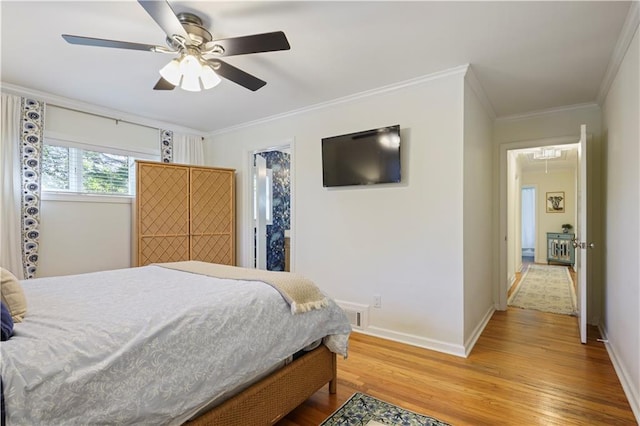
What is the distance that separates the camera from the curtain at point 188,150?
4402 mm

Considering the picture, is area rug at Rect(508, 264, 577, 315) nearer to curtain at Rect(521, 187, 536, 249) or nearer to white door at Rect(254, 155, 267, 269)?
curtain at Rect(521, 187, 536, 249)

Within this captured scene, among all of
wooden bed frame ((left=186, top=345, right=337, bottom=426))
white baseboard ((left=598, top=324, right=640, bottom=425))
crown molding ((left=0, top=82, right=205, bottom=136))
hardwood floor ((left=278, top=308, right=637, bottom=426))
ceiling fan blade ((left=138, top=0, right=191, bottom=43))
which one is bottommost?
hardwood floor ((left=278, top=308, right=637, bottom=426))

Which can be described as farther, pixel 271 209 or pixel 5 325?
pixel 271 209

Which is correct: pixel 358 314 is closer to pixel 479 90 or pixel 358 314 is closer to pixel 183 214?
pixel 183 214

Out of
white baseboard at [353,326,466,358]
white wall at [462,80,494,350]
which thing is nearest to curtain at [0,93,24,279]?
white baseboard at [353,326,466,358]

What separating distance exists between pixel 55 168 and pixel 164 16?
273 centimetres

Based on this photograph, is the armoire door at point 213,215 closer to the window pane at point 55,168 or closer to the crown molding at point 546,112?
the window pane at point 55,168

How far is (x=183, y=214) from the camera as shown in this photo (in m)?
3.92

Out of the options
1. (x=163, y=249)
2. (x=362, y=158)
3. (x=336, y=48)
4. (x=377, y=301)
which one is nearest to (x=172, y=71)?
(x=336, y=48)

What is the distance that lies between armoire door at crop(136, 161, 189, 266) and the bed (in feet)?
5.10

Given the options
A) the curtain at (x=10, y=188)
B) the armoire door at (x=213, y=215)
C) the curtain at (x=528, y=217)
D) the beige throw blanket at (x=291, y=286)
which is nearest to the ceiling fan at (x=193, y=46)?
the beige throw blanket at (x=291, y=286)

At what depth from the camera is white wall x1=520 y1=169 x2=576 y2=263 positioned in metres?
7.84

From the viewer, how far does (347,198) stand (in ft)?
11.1

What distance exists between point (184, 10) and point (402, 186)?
2.19 m
